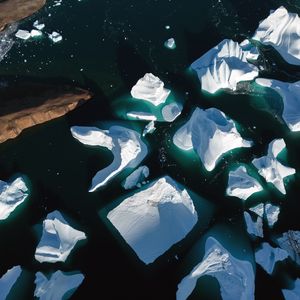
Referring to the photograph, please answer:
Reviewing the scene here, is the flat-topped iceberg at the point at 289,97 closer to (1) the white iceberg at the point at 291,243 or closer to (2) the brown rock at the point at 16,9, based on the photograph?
(1) the white iceberg at the point at 291,243

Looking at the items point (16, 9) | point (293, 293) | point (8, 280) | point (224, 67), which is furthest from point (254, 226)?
point (16, 9)

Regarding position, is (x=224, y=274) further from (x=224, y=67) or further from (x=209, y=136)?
(x=224, y=67)

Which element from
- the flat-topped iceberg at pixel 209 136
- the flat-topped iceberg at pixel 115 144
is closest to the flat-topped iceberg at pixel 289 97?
the flat-topped iceberg at pixel 209 136

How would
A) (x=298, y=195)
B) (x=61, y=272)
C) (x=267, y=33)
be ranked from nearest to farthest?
(x=61, y=272) < (x=298, y=195) < (x=267, y=33)

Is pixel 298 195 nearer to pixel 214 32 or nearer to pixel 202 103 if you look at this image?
pixel 202 103

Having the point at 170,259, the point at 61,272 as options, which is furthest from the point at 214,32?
the point at 61,272

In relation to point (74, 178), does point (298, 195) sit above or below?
below
